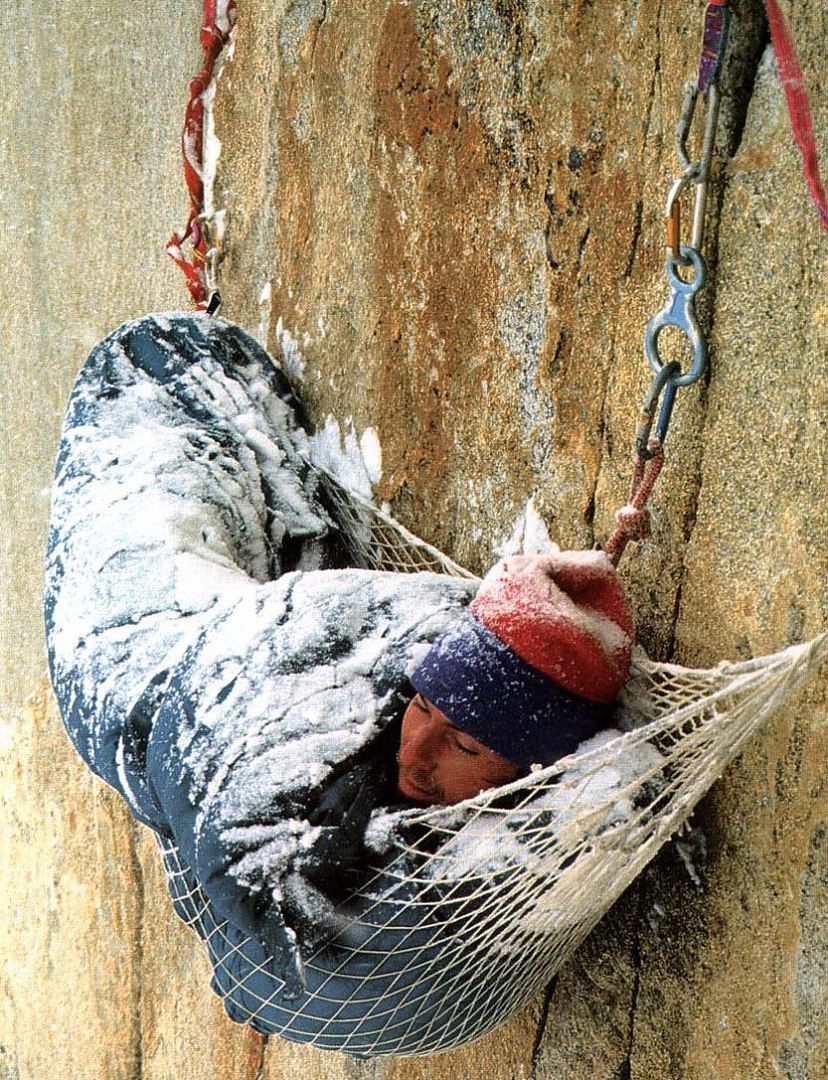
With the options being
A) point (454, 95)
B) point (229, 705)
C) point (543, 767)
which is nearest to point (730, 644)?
point (543, 767)

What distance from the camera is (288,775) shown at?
45.8 inches

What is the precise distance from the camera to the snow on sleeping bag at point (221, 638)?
1.15 m

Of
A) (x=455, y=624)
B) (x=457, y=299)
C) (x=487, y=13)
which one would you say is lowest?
(x=455, y=624)

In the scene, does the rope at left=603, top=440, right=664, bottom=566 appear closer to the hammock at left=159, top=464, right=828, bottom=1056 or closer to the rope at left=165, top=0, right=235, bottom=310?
the hammock at left=159, top=464, right=828, bottom=1056

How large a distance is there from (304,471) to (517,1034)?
88 centimetres

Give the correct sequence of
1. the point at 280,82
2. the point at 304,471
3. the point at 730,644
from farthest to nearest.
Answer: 1. the point at 280,82
2. the point at 304,471
3. the point at 730,644

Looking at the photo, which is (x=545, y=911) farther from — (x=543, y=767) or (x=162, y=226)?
→ (x=162, y=226)

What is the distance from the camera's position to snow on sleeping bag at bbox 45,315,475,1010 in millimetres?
1149

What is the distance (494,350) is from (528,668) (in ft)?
2.15

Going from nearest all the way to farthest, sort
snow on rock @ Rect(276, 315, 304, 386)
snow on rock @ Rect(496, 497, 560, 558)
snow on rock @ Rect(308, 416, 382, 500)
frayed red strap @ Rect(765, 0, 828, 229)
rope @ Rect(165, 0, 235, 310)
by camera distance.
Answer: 1. frayed red strap @ Rect(765, 0, 828, 229)
2. snow on rock @ Rect(496, 497, 560, 558)
3. snow on rock @ Rect(308, 416, 382, 500)
4. snow on rock @ Rect(276, 315, 304, 386)
5. rope @ Rect(165, 0, 235, 310)

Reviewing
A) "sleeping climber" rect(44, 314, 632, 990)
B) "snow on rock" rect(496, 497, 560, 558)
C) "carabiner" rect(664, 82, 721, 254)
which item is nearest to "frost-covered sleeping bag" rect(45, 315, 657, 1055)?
"sleeping climber" rect(44, 314, 632, 990)

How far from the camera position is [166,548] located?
1484mm

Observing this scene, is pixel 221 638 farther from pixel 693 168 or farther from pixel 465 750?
pixel 693 168

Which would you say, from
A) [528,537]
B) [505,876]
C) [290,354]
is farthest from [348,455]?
[505,876]
